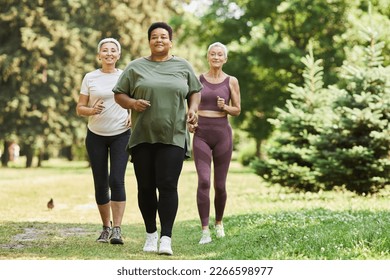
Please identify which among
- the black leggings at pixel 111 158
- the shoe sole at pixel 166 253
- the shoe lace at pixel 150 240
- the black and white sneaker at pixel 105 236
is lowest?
the black and white sneaker at pixel 105 236

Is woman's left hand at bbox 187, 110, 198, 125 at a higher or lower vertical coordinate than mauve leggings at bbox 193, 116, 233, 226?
higher

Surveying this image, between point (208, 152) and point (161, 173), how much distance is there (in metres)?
1.54

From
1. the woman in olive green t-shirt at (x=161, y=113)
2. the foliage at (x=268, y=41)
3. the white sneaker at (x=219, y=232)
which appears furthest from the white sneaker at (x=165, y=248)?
the foliage at (x=268, y=41)

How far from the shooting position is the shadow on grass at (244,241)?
22.6 ft

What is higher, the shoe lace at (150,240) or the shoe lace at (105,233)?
the shoe lace at (150,240)

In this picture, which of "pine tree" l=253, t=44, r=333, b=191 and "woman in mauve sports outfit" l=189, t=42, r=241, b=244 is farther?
"pine tree" l=253, t=44, r=333, b=191

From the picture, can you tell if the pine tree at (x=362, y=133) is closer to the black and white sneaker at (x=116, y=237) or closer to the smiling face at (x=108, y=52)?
the smiling face at (x=108, y=52)

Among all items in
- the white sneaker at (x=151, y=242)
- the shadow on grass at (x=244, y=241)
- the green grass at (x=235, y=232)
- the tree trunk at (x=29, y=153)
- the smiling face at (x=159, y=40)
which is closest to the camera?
the shadow on grass at (x=244, y=241)

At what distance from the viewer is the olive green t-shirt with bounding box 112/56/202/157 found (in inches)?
279

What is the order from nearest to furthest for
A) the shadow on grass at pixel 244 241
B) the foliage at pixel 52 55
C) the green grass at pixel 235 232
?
1. the shadow on grass at pixel 244 241
2. the green grass at pixel 235 232
3. the foliage at pixel 52 55

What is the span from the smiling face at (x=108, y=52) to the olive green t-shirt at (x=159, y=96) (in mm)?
1345

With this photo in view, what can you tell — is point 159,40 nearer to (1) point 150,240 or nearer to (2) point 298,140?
(1) point 150,240

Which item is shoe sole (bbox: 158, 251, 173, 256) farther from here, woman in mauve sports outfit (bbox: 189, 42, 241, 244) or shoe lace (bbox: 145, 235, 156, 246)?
woman in mauve sports outfit (bbox: 189, 42, 241, 244)

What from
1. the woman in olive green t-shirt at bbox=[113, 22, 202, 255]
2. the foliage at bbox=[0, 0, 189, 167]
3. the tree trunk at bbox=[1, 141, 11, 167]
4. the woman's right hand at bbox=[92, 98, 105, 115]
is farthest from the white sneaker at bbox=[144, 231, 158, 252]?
the tree trunk at bbox=[1, 141, 11, 167]
